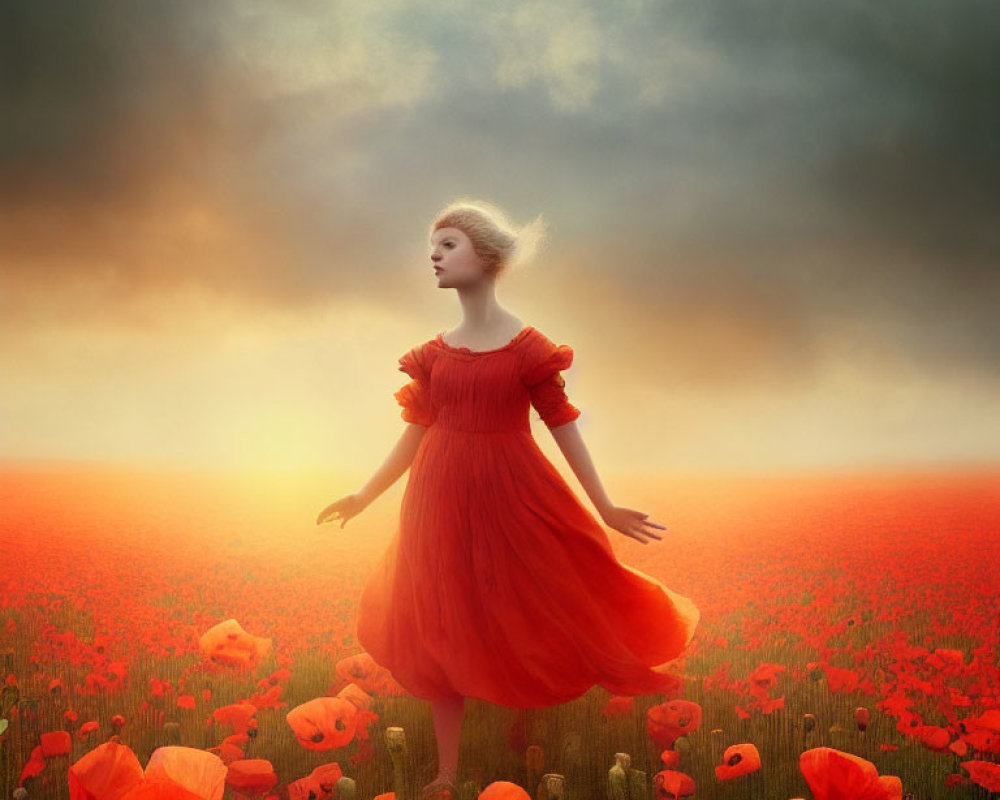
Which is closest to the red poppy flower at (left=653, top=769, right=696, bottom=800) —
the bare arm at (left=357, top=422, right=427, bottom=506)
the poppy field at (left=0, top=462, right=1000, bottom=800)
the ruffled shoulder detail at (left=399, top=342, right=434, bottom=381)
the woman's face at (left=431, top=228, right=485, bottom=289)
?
the poppy field at (left=0, top=462, right=1000, bottom=800)

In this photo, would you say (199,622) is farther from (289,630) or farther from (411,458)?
(411,458)

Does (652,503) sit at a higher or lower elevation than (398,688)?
higher

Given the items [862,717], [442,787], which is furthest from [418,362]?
[862,717]

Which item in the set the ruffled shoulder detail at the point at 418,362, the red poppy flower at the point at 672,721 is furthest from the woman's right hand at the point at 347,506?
the red poppy flower at the point at 672,721

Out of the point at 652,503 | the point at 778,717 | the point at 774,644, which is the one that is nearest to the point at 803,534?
the point at 652,503

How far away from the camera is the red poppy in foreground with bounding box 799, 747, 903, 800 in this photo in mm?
1709

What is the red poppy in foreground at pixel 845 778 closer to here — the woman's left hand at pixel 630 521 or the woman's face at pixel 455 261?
the woman's left hand at pixel 630 521

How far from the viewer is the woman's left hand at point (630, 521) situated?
9.05ft

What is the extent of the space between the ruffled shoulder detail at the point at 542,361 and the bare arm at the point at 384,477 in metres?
0.49

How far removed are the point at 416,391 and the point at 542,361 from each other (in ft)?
1.67

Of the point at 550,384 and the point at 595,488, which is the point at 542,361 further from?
the point at 595,488

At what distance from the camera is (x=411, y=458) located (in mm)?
2979

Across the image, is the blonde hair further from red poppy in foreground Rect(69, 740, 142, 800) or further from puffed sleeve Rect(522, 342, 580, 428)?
red poppy in foreground Rect(69, 740, 142, 800)

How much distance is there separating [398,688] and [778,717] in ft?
4.67
